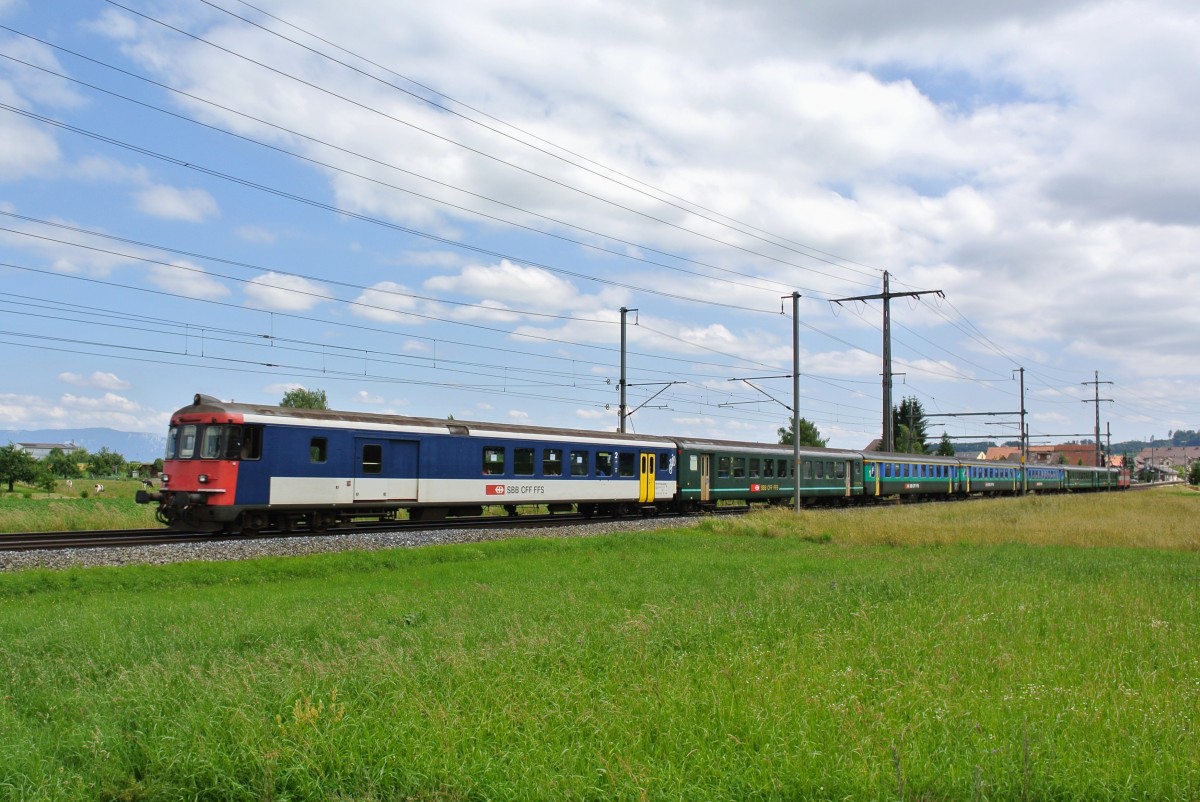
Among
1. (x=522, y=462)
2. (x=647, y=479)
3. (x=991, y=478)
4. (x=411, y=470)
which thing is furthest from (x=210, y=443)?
(x=991, y=478)

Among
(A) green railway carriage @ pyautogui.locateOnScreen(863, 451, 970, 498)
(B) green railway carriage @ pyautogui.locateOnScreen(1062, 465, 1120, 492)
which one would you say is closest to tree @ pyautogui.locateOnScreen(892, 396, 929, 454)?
(B) green railway carriage @ pyautogui.locateOnScreen(1062, 465, 1120, 492)

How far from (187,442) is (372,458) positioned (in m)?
4.53

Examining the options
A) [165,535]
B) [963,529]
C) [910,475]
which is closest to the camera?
[165,535]

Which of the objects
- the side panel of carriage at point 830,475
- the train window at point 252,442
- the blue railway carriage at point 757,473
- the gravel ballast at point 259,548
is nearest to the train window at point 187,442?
the train window at point 252,442

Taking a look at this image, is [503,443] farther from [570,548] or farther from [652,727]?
[652,727]

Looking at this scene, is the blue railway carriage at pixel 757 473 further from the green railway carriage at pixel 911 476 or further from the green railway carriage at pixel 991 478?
the green railway carriage at pixel 991 478

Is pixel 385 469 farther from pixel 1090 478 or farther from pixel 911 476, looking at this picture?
pixel 1090 478

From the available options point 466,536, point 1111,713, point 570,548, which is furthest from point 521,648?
point 466,536

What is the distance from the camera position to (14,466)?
80.1m

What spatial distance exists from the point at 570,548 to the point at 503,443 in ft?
20.8

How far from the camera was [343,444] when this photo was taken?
2253 cm

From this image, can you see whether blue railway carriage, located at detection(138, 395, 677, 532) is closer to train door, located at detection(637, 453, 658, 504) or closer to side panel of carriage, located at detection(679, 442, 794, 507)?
train door, located at detection(637, 453, 658, 504)

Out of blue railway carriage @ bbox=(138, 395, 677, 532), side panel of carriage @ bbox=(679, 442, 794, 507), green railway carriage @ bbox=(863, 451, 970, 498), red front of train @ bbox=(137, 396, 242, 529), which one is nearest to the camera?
red front of train @ bbox=(137, 396, 242, 529)

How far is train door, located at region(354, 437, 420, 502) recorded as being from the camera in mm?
22984
